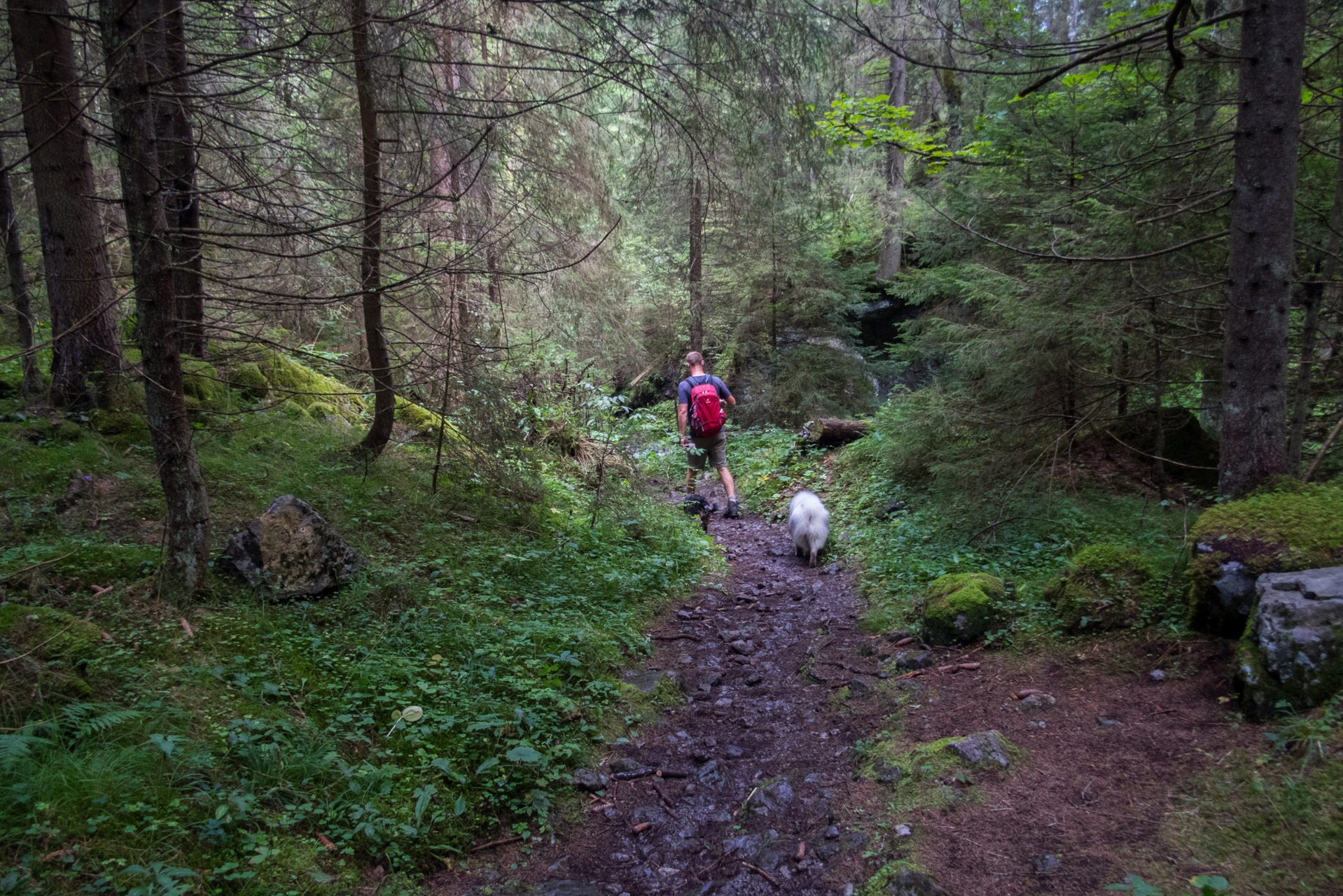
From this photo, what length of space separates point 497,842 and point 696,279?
15350mm

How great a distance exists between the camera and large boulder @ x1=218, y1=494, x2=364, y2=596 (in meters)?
4.55

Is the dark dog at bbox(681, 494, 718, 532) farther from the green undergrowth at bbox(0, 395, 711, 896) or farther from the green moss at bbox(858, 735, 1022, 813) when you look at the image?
the green moss at bbox(858, 735, 1022, 813)

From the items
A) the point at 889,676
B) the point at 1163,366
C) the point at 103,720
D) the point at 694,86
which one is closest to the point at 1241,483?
the point at 1163,366

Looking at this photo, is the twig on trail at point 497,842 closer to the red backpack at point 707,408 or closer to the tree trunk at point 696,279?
the red backpack at point 707,408

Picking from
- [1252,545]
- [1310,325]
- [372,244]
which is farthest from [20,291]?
[1310,325]

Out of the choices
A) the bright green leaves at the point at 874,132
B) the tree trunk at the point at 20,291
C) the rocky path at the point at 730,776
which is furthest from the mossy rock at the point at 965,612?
the tree trunk at the point at 20,291

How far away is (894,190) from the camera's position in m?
15.9

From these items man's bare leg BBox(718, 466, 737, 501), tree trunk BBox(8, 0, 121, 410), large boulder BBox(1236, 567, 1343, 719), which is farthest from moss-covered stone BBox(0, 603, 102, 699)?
man's bare leg BBox(718, 466, 737, 501)

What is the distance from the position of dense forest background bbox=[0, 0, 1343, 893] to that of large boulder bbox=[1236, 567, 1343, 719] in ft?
4.41

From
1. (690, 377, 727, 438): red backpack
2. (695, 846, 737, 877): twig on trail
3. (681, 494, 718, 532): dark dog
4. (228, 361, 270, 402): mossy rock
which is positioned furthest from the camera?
(690, 377, 727, 438): red backpack

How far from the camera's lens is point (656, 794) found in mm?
3943

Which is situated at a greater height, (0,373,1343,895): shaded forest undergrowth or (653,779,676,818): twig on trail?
(0,373,1343,895): shaded forest undergrowth

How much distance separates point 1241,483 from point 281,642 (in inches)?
267

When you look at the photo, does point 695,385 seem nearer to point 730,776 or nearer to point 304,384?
point 304,384
